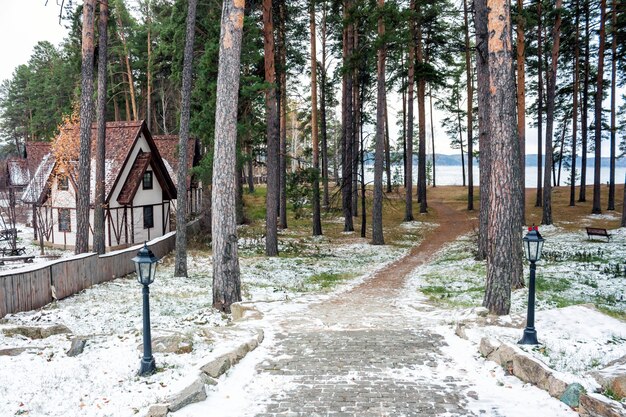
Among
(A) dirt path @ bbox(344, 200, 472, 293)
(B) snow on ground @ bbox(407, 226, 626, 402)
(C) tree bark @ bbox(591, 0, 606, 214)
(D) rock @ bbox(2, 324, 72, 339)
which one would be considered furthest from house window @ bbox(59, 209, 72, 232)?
(C) tree bark @ bbox(591, 0, 606, 214)

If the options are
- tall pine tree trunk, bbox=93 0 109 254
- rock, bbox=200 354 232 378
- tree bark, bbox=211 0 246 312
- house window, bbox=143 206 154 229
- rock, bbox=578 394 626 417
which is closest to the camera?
rock, bbox=578 394 626 417

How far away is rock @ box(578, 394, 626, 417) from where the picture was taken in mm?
4531

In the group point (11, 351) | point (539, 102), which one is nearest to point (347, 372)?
point (11, 351)

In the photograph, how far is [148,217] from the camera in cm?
2938

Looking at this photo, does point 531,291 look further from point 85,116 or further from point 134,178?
point 134,178

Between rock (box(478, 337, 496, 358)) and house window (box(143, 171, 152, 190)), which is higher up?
house window (box(143, 171, 152, 190))

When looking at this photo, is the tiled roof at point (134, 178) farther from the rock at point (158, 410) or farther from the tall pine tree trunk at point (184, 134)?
the rock at point (158, 410)

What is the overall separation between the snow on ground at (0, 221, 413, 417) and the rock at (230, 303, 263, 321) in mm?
276

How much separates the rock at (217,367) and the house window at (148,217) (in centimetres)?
2435

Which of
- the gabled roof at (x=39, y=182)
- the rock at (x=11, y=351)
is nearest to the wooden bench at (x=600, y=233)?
the rock at (x=11, y=351)

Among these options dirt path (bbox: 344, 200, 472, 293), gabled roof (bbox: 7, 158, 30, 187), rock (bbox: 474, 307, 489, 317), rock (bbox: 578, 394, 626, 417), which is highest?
gabled roof (bbox: 7, 158, 30, 187)

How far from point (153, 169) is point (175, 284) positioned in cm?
1701

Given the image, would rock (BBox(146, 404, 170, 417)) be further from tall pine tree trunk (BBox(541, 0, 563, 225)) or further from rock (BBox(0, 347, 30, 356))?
tall pine tree trunk (BBox(541, 0, 563, 225))

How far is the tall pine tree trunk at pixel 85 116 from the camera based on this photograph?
570 inches
